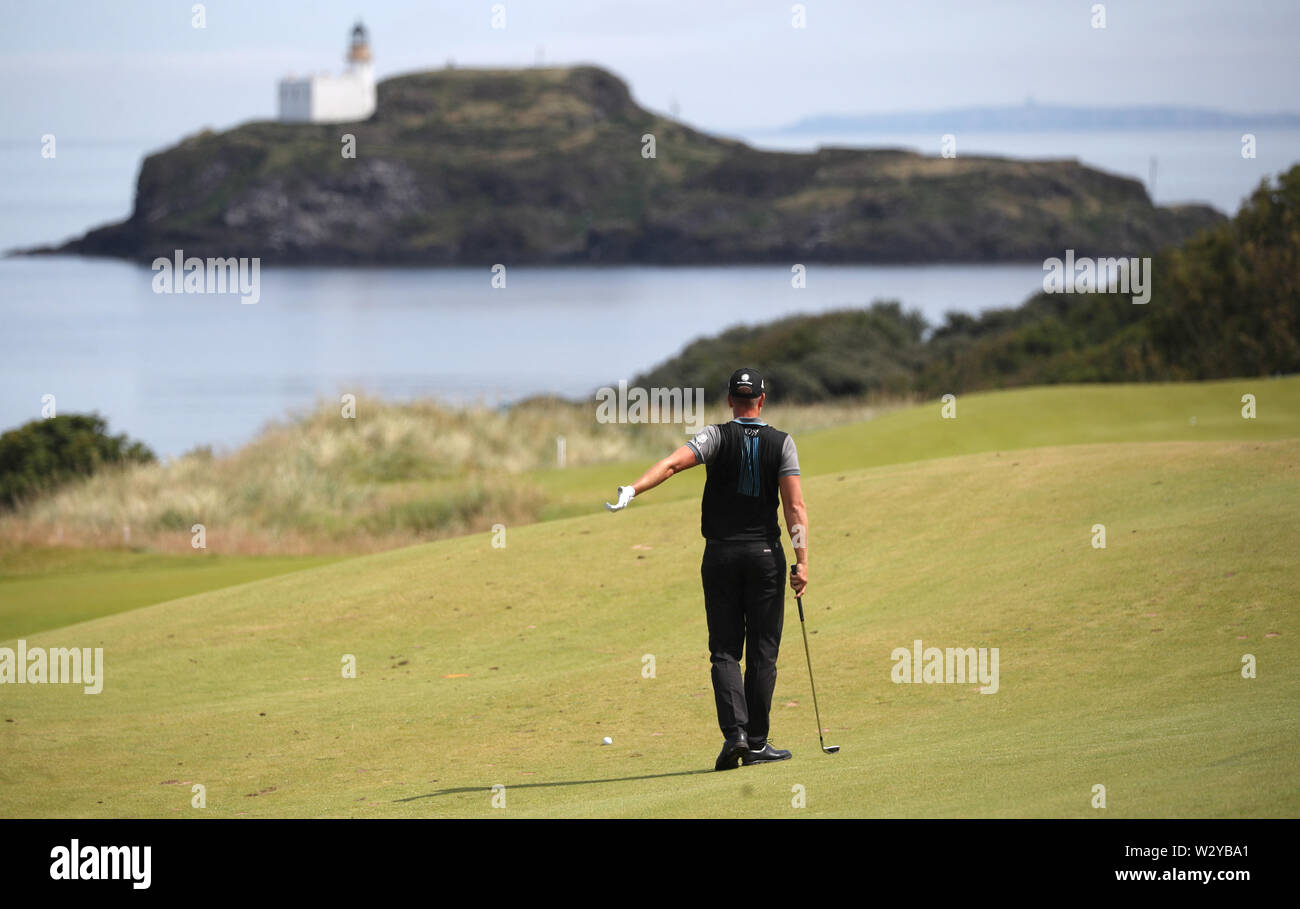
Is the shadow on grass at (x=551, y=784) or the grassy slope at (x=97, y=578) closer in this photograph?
the shadow on grass at (x=551, y=784)

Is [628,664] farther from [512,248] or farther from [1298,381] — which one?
[512,248]

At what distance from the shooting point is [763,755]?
8.96 metres

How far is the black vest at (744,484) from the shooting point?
341 inches

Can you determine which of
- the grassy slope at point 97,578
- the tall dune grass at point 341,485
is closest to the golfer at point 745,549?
the grassy slope at point 97,578

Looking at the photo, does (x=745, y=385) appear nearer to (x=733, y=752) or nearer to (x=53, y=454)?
(x=733, y=752)

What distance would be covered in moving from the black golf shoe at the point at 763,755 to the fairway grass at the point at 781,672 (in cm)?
16

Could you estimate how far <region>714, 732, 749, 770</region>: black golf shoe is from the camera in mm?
8758

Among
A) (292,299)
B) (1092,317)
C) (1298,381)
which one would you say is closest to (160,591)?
(1298,381)
